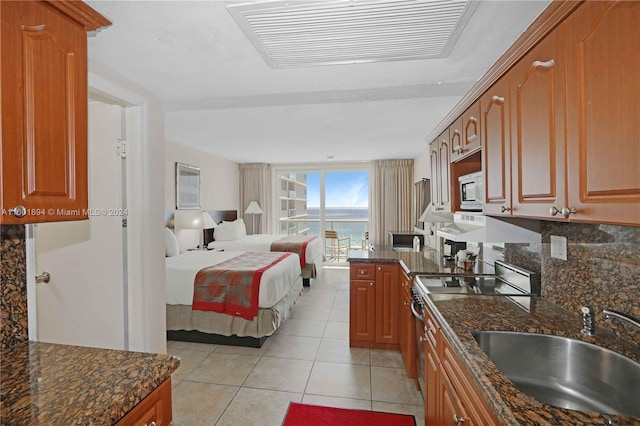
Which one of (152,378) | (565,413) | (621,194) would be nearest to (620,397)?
(565,413)

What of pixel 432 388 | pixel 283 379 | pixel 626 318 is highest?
pixel 626 318

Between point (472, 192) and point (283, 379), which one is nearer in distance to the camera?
point (472, 192)

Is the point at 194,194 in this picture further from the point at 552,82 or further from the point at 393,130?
the point at 552,82

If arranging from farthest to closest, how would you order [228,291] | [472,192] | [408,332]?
[228,291], [408,332], [472,192]

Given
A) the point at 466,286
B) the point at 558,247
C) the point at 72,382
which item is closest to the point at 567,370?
the point at 558,247

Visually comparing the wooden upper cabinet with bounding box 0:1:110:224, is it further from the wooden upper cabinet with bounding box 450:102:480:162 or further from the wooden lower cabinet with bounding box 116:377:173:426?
the wooden upper cabinet with bounding box 450:102:480:162

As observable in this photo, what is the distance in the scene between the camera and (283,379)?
8.83ft

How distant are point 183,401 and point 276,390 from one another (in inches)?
27.5

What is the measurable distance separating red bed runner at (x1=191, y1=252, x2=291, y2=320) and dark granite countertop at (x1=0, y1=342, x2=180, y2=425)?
6.42 ft

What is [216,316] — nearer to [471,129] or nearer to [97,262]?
[97,262]

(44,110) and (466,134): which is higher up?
(466,134)

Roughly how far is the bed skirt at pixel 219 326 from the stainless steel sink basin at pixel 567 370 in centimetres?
233

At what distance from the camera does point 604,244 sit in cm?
137

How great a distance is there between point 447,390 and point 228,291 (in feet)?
7.81
